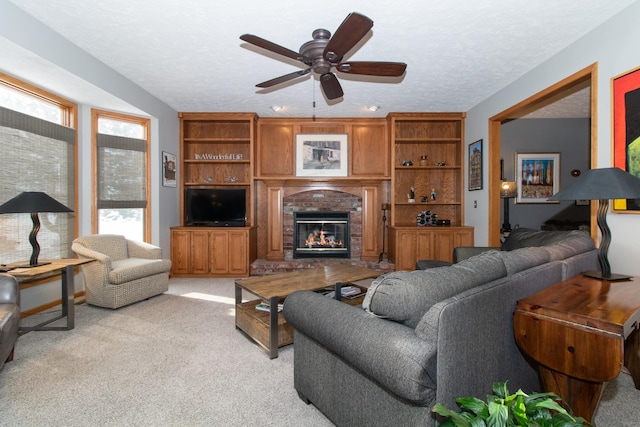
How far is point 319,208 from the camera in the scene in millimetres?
5363

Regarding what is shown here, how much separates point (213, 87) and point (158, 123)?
111 cm

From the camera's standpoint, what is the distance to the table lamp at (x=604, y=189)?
169 cm

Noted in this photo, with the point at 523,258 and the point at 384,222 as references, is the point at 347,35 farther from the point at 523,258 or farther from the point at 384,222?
the point at 384,222

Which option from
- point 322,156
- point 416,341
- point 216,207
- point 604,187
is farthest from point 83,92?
point 604,187

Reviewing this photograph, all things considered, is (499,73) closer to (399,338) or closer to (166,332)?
(399,338)

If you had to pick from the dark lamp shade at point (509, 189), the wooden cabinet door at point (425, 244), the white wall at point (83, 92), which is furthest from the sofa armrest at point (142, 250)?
the dark lamp shade at point (509, 189)

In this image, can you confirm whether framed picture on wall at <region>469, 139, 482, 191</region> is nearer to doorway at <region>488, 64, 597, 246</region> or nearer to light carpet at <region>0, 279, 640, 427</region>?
doorway at <region>488, 64, 597, 246</region>

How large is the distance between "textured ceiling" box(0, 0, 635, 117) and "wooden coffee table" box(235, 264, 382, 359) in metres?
2.12

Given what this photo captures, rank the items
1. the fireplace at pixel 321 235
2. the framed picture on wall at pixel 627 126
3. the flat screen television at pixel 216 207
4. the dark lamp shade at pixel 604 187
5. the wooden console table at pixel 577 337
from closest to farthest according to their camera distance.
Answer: the wooden console table at pixel 577 337 < the dark lamp shade at pixel 604 187 < the framed picture on wall at pixel 627 126 < the flat screen television at pixel 216 207 < the fireplace at pixel 321 235

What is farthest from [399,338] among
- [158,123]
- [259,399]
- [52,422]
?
[158,123]

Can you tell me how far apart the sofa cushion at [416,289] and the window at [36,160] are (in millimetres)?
3642

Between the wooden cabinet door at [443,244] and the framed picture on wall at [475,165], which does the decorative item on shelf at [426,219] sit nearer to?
the wooden cabinet door at [443,244]

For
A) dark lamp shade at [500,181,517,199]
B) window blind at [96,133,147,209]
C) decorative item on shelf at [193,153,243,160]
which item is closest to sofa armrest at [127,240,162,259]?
window blind at [96,133,147,209]

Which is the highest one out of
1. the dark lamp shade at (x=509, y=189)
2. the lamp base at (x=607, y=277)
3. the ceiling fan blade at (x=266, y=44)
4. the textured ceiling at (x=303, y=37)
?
the textured ceiling at (x=303, y=37)
